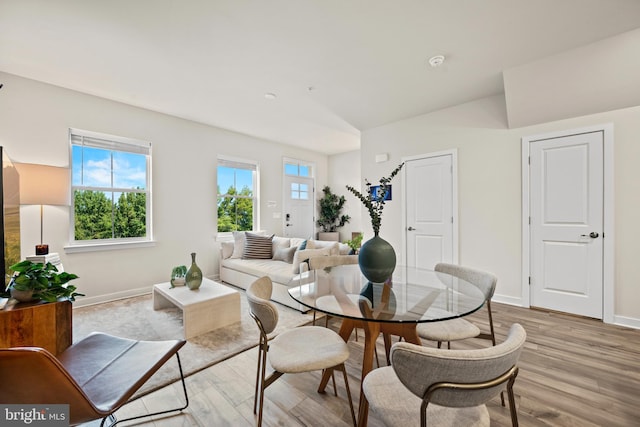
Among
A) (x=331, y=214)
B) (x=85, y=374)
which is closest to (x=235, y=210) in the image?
(x=331, y=214)

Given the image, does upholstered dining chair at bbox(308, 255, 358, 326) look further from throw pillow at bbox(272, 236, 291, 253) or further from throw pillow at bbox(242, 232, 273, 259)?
throw pillow at bbox(242, 232, 273, 259)

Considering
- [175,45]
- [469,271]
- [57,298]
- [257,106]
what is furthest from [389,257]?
[257,106]

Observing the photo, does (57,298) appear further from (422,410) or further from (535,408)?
(535,408)

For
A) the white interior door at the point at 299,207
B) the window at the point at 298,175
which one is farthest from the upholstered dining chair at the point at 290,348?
the window at the point at 298,175

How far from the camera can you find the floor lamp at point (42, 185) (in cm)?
258

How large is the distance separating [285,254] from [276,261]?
204 mm

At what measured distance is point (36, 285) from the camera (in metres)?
1.27

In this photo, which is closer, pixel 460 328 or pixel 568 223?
pixel 460 328

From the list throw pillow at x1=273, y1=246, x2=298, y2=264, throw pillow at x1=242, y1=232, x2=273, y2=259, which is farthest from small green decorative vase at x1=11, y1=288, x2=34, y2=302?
throw pillow at x1=242, y1=232, x2=273, y2=259

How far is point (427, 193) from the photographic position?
12.5ft

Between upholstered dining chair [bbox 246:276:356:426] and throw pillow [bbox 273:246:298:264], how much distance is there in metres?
2.34

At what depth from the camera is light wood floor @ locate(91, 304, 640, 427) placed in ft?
4.81

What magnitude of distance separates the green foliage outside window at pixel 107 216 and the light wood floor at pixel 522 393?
279cm

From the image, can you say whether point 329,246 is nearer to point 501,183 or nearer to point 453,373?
point 501,183
